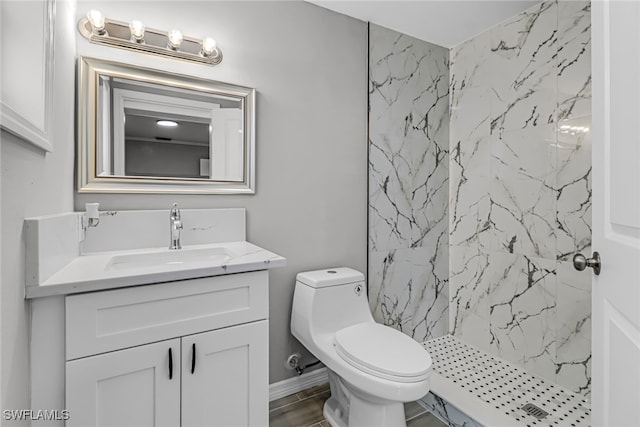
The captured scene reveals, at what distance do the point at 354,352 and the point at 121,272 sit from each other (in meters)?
0.98

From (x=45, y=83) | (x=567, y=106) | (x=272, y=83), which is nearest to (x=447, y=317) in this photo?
(x=567, y=106)

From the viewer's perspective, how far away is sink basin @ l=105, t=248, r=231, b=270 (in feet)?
4.56

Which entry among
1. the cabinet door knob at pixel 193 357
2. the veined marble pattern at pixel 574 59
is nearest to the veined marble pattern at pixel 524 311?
the veined marble pattern at pixel 574 59

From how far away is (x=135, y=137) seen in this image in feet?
5.08

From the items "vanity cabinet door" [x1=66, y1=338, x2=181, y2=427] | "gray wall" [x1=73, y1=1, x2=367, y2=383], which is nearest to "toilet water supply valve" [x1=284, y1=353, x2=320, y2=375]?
"gray wall" [x1=73, y1=1, x2=367, y2=383]

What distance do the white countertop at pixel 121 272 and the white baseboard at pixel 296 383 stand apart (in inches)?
35.4

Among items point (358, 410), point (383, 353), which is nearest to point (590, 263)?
point (383, 353)

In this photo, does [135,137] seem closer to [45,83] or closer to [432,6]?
[45,83]

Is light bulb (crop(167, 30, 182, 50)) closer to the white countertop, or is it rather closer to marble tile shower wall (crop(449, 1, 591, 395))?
the white countertop

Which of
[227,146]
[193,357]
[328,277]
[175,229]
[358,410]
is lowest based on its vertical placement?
[358,410]

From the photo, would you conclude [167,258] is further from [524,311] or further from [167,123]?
[524,311]

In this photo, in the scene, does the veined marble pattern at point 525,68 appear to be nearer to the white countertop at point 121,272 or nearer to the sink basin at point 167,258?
the white countertop at point 121,272

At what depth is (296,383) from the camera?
193 cm
